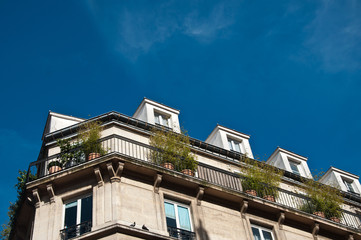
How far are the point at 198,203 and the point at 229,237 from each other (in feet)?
4.77

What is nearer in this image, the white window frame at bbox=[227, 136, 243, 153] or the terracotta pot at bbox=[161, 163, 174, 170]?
the terracotta pot at bbox=[161, 163, 174, 170]

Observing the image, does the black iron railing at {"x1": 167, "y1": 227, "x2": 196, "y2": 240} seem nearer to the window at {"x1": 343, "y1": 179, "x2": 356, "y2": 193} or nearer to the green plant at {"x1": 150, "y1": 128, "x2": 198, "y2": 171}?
the green plant at {"x1": 150, "y1": 128, "x2": 198, "y2": 171}

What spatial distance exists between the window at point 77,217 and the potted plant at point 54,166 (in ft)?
4.41

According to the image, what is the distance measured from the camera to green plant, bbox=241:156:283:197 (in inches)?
741

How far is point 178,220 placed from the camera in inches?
635

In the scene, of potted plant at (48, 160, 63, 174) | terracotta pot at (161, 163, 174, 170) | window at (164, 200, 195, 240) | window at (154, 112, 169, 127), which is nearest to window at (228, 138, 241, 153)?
window at (154, 112, 169, 127)

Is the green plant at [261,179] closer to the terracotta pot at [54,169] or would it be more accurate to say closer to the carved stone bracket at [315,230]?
the carved stone bracket at [315,230]

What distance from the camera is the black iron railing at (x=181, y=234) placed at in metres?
15.5

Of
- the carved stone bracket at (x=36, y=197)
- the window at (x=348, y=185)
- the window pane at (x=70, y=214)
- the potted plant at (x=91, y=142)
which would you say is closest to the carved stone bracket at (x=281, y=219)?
the potted plant at (x=91, y=142)

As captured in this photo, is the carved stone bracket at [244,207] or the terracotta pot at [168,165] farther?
the carved stone bracket at [244,207]

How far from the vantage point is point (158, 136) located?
18688 millimetres

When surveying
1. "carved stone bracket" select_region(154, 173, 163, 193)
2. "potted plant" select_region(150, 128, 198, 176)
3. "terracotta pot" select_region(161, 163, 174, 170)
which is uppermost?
"potted plant" select_region(150, 128, 198, 176)

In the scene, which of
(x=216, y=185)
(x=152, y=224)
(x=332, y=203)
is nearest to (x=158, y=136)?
(x=216, y=185)

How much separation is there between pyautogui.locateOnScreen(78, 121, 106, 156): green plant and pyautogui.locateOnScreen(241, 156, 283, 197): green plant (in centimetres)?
543
